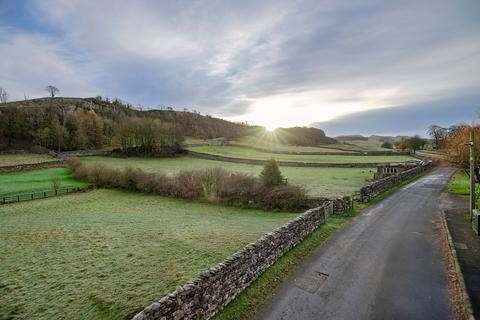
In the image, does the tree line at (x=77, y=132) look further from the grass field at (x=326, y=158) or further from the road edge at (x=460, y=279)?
the road edge at (x=460, y=279)

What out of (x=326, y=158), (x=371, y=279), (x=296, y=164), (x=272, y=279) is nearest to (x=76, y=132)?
(x=296, y=164)

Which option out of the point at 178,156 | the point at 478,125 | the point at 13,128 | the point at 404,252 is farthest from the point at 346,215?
the point at 13,128

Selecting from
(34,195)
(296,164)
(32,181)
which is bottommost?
(34,195)

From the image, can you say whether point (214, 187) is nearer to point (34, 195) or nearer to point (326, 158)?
point (34, 195)

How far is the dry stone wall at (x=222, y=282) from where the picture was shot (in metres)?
6.40

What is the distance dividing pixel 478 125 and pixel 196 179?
94.3ft

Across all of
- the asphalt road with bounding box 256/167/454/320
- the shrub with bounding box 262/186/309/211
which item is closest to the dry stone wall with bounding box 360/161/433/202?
the shrub with bounding box 262/186/309/211

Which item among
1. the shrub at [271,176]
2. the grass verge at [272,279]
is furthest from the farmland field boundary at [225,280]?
the shrub at [271,176]

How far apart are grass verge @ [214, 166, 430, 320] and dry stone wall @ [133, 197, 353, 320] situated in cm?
19

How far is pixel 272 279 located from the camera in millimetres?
9797

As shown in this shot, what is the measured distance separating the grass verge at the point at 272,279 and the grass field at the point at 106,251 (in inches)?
120

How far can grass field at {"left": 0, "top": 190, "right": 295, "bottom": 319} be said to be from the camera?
9.67 metres

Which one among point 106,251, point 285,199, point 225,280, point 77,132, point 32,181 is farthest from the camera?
point 77,132

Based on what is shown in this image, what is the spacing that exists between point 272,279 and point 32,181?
42.2 metres
